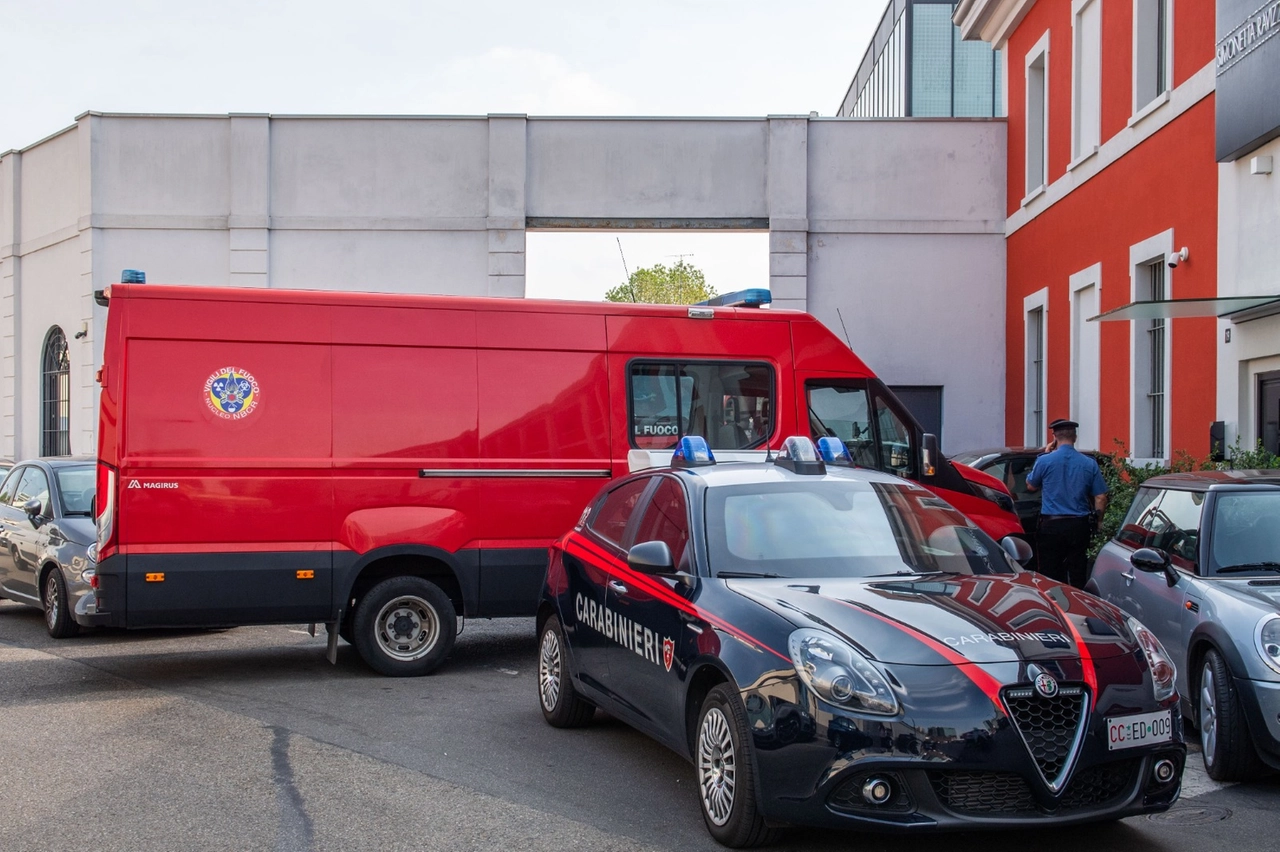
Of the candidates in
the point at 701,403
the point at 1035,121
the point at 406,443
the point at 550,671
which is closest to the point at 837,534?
the point at 550,671

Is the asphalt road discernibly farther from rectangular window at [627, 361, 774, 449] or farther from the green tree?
the green tree

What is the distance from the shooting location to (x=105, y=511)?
857cm

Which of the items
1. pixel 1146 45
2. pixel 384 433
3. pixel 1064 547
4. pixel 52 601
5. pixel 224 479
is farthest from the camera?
pixel 1146 45

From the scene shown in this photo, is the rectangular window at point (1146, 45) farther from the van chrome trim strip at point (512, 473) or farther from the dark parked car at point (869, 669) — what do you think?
the dark parked car at point (869, 669)

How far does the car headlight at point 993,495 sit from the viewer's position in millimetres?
11016

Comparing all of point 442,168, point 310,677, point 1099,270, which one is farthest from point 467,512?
point 442,168

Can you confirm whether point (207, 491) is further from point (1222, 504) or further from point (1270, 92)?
point (1270, 92)

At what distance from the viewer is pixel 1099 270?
17.0 metres

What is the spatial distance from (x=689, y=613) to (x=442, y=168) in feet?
57.8

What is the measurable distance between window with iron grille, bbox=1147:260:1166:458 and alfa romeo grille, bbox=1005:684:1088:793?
11.5m

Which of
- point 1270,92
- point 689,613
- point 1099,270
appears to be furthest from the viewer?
point 1099,270

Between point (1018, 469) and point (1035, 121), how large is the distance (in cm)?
792

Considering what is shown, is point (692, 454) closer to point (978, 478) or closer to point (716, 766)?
point (716, 766)

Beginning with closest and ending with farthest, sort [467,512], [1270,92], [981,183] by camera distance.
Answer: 1. [467,512]
2. [1270,92]
3. [981,183]
